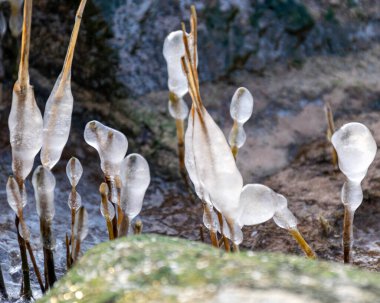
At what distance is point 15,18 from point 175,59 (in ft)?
2.38

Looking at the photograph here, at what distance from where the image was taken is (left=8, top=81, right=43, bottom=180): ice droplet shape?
1.37 m

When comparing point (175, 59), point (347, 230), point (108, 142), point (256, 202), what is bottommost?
point (347, 230)

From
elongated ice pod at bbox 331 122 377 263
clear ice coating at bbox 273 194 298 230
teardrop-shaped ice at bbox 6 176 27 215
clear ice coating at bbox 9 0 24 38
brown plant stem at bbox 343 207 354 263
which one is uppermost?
clear ice coating at bbox 9 0 24 38

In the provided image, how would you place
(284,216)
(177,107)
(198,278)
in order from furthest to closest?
1. (177,107)
2. (284,216)
3. (198,278)

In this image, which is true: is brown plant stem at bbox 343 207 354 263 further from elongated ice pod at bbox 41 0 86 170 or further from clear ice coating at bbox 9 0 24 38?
clear ice coating at bbox 9 0 24 38

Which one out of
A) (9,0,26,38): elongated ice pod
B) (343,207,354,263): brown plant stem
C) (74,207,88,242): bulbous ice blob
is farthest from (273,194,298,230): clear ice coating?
(9,0,26,38): elongated ice pod

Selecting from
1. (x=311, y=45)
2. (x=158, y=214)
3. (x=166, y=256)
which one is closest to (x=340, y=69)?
(x=311, y=45)

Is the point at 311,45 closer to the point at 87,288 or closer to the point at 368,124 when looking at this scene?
the point at 368,124

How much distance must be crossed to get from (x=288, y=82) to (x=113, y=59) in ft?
1.75

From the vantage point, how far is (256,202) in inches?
52.7

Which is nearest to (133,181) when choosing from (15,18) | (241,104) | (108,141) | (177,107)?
(108,141)

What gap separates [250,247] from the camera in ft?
6.16

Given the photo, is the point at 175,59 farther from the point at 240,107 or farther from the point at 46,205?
the point at 46,205

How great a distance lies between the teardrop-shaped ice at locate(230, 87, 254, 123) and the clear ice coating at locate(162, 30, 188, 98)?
15 centimetres
